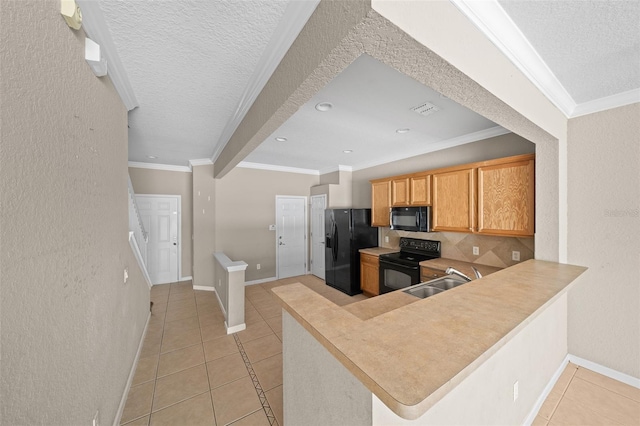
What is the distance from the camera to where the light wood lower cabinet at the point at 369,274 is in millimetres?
3920

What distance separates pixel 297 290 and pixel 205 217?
3.95m

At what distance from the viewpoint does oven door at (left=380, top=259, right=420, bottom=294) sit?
10.5 feet

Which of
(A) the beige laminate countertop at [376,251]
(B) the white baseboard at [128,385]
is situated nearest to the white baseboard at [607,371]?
(A) the beige laminate countertop at [376,251]

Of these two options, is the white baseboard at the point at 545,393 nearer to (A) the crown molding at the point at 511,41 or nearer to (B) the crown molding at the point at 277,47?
(A) the crown molding at the point at 511,41

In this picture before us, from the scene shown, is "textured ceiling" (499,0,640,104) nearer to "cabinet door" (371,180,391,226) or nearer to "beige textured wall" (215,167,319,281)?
"cabinet door" (371,180,391,226)

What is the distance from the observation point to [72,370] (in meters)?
1.12

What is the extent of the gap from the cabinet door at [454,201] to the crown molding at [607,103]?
3.31ft

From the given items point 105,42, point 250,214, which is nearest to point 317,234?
point 250,214

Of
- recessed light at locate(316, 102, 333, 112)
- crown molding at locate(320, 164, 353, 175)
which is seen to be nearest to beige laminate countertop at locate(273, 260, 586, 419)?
recessed light at locate(316, 102, 333, 112)

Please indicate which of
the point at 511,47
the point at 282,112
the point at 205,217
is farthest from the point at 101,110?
the point at 205,217

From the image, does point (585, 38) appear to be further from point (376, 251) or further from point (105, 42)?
point (376, 251)

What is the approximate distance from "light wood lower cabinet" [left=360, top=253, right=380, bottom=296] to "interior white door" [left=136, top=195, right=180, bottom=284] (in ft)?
13.5

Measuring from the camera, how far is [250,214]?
499 cm

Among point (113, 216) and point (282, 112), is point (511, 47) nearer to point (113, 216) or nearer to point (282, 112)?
point (282, 112)
